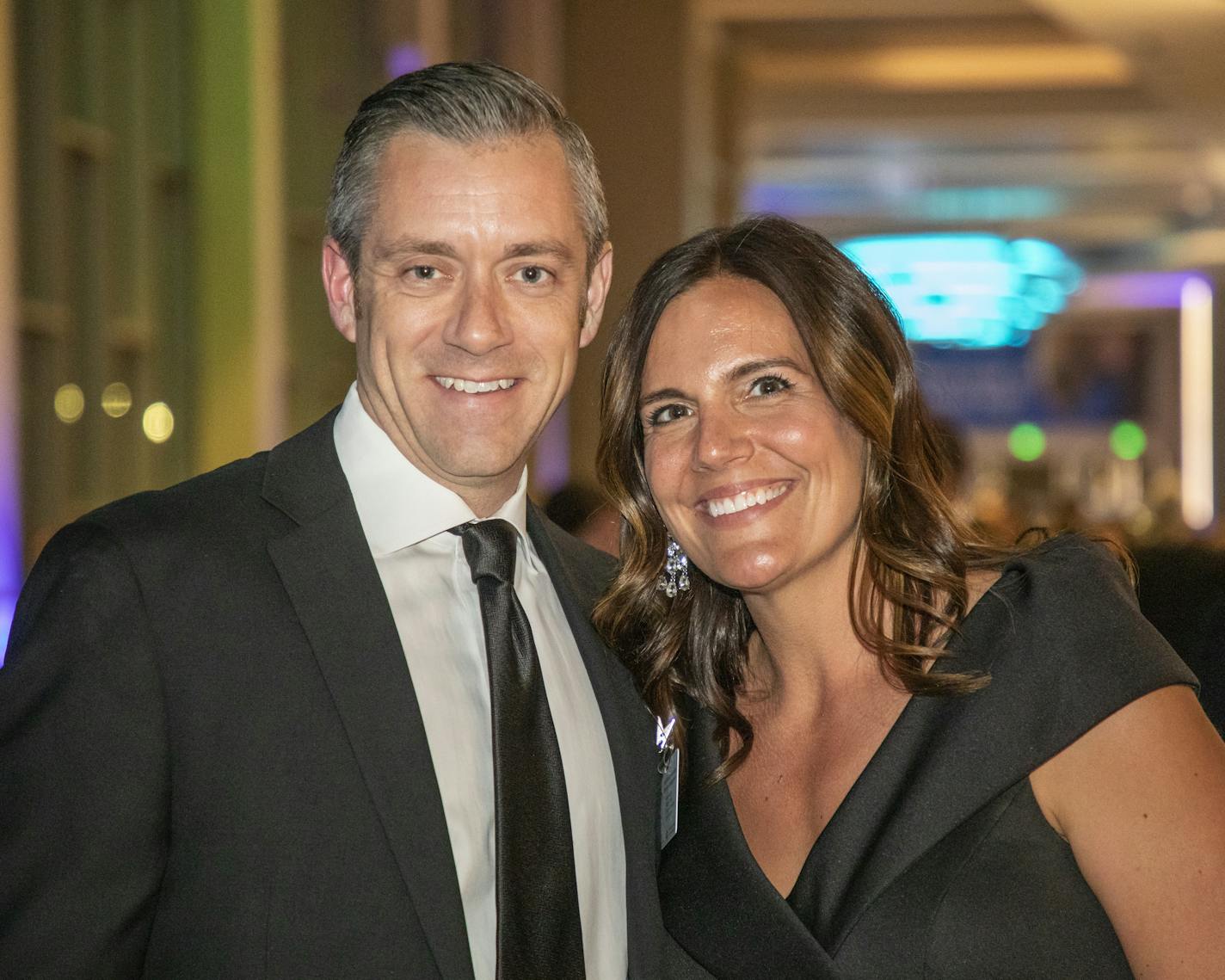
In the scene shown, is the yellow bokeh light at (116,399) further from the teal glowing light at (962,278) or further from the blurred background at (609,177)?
the teal glowing light at (962,278)

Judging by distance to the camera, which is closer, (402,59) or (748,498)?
(748,498)

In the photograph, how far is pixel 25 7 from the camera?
11.9 feet

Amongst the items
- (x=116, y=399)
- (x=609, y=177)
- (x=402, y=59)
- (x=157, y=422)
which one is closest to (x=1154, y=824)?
(x=116, y=399)

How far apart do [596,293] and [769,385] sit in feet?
0.90

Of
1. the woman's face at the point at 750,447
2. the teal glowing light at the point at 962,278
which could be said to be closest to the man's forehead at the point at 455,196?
the woman's face at the point at 750,447

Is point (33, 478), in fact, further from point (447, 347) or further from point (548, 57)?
point (548, 57)

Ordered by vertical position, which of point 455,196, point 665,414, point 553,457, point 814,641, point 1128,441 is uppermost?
point 455,196

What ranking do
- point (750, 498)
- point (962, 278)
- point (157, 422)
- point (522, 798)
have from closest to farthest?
1. point (522, 798)
2. point (750, 498)
3. point (157, 422)
4. point (962, 278)

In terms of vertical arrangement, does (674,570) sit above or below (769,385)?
below

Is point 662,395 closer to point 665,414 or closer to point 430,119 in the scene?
point 665,414

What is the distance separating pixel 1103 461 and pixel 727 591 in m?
17.7

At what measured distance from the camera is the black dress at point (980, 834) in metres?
1.82

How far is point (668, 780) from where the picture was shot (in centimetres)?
211

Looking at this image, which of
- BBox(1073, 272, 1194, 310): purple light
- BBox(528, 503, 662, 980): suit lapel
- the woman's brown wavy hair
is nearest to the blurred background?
BBox(1073, 272, 1194, 310): purple light
